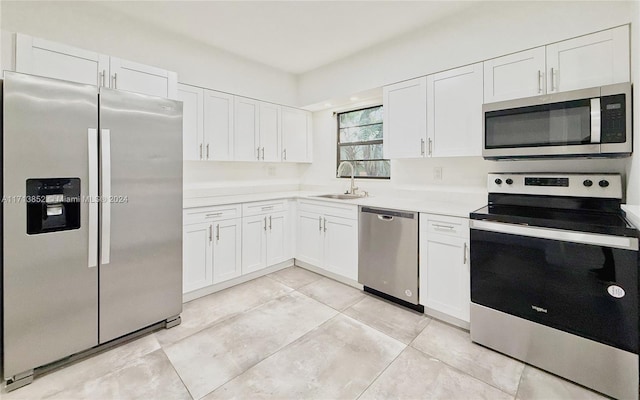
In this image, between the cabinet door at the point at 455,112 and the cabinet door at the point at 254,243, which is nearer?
the cabinet door at the point at 455,112

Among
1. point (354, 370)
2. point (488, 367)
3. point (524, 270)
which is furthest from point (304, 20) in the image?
point (488, 367)

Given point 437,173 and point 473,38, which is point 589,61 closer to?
point 473,38

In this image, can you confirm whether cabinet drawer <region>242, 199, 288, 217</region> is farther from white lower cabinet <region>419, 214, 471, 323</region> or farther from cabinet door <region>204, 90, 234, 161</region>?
white lower cabinet <region>419, 214, 471, 323</region>

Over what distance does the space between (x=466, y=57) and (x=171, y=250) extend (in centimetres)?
303

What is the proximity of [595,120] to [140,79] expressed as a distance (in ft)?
11.0

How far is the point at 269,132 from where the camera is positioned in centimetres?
367

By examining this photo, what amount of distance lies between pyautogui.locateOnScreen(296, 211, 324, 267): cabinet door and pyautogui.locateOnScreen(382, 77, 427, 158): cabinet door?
1154 millimetres

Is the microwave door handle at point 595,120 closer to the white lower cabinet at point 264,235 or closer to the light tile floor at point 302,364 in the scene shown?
the light tile floor at point 302,364

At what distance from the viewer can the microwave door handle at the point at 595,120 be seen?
68.8 inches

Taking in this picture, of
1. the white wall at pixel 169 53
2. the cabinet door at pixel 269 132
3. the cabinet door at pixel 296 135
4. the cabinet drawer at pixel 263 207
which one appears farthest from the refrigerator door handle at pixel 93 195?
the cabinet door at pixel 296 135

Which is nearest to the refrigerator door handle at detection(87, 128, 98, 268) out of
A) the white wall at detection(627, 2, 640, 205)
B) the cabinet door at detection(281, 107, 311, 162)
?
the cabinet door at detection(281, 107, 311, 162)

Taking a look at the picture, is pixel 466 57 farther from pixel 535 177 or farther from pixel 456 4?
pixel 535 177

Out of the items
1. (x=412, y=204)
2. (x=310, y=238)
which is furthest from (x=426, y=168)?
(x=310, y=238)

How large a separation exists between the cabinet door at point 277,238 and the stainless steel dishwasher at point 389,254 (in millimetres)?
1071
